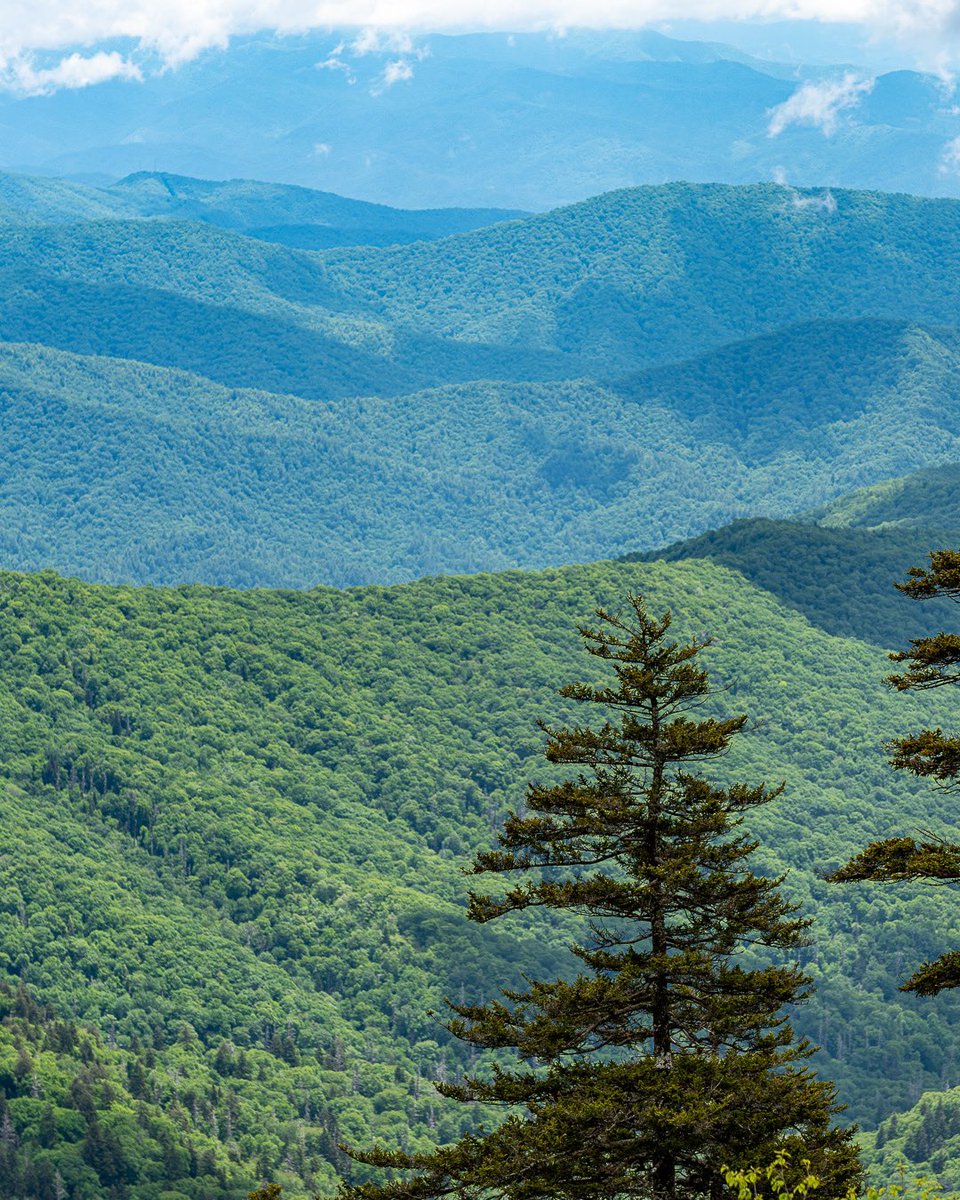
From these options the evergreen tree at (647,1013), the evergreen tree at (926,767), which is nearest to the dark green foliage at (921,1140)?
the evergreen tree at (647,1013)

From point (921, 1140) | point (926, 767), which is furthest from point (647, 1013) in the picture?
point (921, 1140)

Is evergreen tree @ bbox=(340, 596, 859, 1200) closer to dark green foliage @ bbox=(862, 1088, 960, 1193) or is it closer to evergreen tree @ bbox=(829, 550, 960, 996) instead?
evergreen tree @ bbox=(829, 550, 960, 996)

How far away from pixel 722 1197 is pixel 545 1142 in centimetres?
286

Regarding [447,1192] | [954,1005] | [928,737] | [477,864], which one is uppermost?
[928,737]

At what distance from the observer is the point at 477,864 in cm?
3472

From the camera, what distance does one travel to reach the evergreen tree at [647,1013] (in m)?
33.1

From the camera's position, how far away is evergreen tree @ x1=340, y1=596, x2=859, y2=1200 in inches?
1302

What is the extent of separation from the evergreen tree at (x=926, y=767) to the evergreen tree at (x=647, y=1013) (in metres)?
2.35

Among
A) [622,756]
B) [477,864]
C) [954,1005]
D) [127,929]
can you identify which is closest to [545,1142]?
[477,864]

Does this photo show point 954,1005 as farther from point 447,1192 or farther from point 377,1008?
point 447,1192

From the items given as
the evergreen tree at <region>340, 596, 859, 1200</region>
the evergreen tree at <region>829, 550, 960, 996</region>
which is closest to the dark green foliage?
the evergreen tree at <region>340, 596, 859, 1200</region>

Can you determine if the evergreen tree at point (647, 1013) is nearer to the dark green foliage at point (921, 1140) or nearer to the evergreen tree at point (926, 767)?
the evergreen tree at point (926, 767)

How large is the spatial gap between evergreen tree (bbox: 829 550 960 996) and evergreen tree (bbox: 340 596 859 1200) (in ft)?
7.71

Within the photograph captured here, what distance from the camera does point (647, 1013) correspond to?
35.4m
